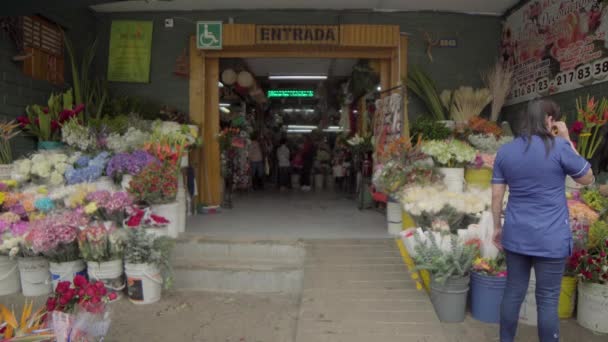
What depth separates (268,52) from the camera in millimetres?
7027

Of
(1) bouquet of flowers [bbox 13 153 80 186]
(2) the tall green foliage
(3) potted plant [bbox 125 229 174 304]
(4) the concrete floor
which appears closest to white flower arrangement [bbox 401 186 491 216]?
(4) the concrete floor

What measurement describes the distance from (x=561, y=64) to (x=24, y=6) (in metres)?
5.79

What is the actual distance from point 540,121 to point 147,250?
11.1 feet

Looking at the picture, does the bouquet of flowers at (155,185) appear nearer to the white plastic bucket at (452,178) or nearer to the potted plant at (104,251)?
the potted plant at (104,251)

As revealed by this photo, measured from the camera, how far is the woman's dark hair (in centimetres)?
262

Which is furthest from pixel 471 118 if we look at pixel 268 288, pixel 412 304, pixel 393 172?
pixel 268 288

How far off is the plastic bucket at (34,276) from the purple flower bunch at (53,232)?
1.11 feet

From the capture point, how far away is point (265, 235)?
5.19m

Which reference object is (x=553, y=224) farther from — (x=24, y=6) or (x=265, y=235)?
(x=24, y=6)

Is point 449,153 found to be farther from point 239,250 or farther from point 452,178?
point 239,250

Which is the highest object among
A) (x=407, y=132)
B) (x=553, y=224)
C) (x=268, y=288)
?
(x=407, y=132)

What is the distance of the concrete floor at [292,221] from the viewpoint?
5.29 meters

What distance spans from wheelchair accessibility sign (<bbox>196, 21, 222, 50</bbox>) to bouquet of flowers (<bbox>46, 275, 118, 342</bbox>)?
4.98m

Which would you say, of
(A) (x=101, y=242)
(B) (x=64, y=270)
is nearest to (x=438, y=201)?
(A) (x=101, y=242)
